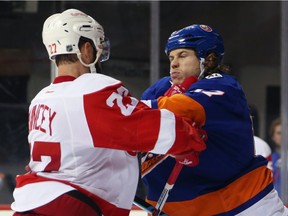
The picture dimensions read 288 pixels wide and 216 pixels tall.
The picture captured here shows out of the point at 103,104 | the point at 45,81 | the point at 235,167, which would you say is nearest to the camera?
the point at 103,104

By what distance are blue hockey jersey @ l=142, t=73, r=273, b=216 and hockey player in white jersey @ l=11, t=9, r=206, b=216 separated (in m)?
0.12

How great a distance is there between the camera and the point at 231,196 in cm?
297

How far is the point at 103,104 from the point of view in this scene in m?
2.63

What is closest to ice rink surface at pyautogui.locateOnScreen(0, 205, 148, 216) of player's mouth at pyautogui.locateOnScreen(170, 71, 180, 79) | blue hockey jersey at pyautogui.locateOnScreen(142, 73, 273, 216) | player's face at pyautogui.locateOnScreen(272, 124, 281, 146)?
blue hockey jersey at pyautogui.locateOnScreen(142, 73, 273, 216)

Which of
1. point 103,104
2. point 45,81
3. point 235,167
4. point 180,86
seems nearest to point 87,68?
point 103,104

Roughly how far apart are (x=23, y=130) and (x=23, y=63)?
42 cm

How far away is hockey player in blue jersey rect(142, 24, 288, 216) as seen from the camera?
288cm

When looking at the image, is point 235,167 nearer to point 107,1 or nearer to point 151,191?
point 151,191

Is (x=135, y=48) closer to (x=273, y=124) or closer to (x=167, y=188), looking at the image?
(x=273, y=124)

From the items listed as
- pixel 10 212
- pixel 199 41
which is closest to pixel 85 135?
pixel 199 41

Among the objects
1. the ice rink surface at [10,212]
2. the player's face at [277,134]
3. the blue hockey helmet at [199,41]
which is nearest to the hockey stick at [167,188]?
the blue hockey helmet at [199,41]

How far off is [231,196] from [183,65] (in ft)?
1.42

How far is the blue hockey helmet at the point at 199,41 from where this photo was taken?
2988mm

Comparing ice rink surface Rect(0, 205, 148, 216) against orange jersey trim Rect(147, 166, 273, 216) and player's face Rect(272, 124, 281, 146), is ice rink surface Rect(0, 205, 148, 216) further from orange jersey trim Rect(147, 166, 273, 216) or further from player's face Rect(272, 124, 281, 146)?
player's face Rect(272, 124, 281, 146)
